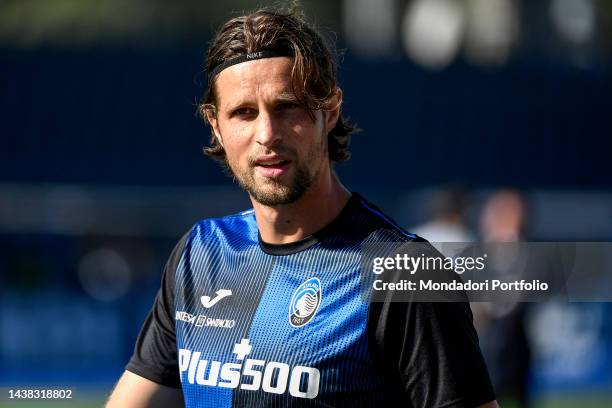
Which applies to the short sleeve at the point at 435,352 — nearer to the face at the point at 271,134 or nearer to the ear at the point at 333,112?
the face at the point at 271,134

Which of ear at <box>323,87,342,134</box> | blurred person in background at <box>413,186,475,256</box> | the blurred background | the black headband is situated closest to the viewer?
the black headband

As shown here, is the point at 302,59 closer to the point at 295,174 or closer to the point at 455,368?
the point at 295,174

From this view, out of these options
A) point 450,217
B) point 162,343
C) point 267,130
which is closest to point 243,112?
point 267,130

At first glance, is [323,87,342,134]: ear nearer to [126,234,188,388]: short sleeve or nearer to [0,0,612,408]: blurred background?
[126,234,188,388]: short sleeve

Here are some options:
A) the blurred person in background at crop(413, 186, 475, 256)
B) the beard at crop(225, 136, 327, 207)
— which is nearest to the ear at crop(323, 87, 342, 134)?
the beard at crop(225, 136, 327, 207)

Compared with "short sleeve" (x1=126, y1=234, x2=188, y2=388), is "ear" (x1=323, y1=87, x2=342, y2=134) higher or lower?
higher

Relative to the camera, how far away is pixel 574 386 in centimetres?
1195

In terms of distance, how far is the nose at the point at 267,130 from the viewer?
3069 millimetres

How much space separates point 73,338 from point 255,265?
9.39 m

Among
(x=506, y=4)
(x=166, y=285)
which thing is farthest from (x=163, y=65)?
(x=166, y=285)

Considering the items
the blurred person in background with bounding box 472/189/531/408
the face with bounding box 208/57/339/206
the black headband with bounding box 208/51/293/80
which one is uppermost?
the black headband with bounding box 208/51/293/80

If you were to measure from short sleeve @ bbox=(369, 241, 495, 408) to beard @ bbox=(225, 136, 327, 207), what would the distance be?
17.1 inches

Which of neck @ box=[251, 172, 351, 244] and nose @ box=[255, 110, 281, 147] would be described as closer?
nose @ box=[255, 110, 281, 147]

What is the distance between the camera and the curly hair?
316 centimetres
